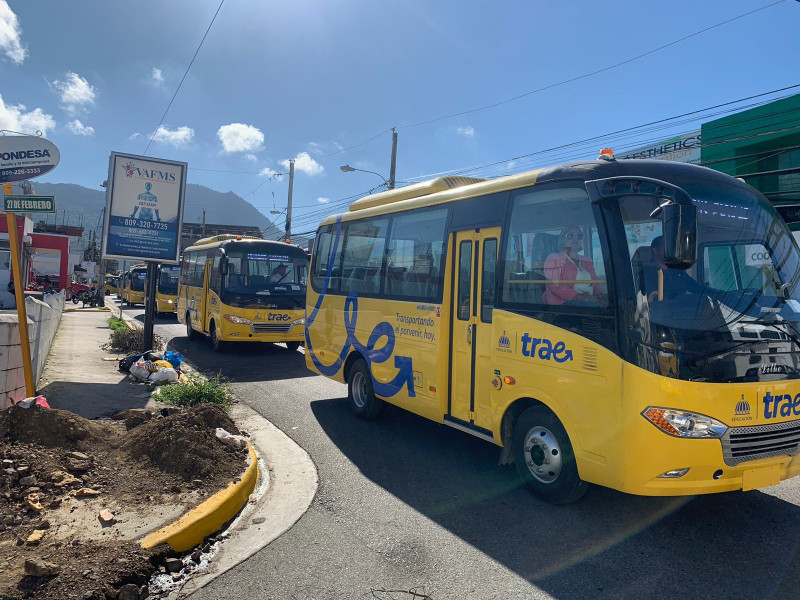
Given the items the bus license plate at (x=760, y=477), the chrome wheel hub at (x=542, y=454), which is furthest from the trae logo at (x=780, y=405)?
the chrome wheel hub at (x=542, y=454)

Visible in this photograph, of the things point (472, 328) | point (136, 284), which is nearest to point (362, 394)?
point (472, 328)

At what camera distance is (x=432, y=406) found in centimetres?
611

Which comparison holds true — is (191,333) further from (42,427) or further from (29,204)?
(42,427)

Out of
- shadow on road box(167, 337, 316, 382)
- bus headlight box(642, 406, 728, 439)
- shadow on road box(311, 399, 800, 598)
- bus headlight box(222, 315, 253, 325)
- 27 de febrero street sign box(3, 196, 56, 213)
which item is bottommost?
shadow on road box(311, 399, 800, 598)

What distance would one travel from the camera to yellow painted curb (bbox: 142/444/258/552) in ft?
12.2

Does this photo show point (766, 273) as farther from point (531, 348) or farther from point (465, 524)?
point (465, 524)

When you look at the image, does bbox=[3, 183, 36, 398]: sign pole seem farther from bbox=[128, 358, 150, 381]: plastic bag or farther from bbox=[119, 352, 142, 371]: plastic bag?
bbox=[119, 352, 142, 371]: plastic bag

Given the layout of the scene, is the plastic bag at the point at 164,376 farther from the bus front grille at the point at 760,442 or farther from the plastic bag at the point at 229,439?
the bus front grille at the point at 760,442

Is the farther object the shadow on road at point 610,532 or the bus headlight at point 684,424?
the bus headlight at point 684,424

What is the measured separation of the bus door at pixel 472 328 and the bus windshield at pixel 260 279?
316 inches

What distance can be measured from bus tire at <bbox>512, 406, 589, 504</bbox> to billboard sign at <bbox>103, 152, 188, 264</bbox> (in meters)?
9.05

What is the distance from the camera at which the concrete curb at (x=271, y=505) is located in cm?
372

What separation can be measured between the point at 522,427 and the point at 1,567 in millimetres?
3847

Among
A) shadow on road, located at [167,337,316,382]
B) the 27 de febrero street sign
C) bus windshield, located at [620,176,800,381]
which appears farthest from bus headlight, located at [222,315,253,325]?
bus windshield, located at [620,176,800,381]
